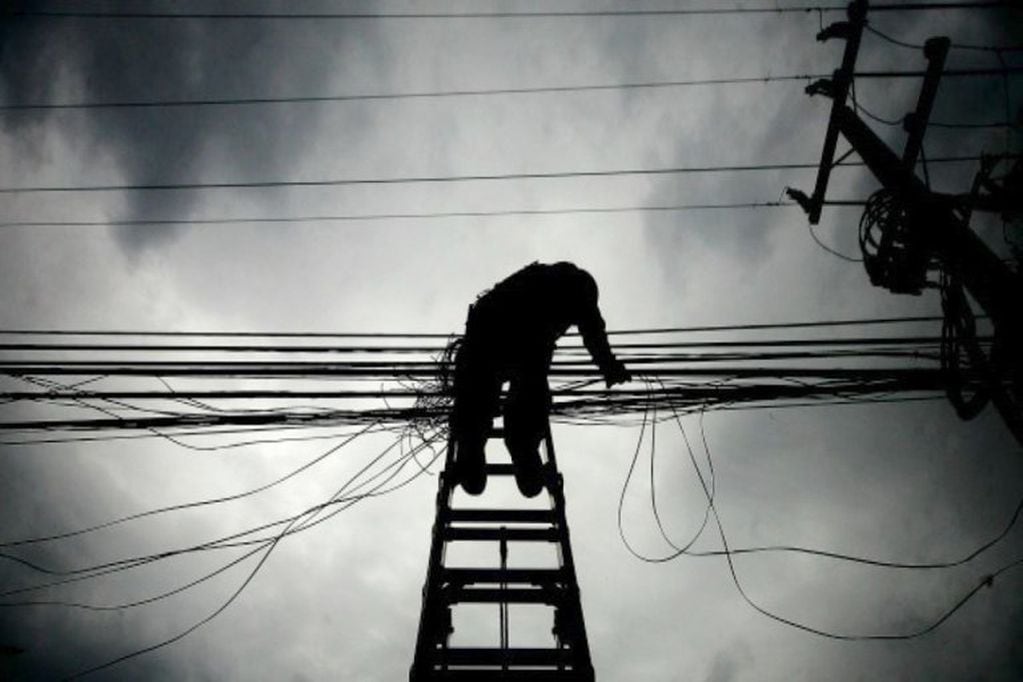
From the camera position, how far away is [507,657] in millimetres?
2857

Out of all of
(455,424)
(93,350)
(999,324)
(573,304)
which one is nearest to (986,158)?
(999,324)

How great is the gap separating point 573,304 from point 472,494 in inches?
60.0

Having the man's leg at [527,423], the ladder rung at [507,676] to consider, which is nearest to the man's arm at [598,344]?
the man's leg at [527,423]

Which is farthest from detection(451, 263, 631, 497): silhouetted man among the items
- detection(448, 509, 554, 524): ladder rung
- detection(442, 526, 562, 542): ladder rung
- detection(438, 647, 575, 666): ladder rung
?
detection(438, 647, 575, 666): ladder rung

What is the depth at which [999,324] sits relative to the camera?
4.04 m

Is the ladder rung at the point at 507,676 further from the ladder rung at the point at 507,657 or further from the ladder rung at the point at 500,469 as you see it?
the ladder rung at the point at 500,469

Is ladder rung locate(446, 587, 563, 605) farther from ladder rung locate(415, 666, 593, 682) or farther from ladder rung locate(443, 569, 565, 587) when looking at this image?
ladder rung locate(415, 666, 593, 682)

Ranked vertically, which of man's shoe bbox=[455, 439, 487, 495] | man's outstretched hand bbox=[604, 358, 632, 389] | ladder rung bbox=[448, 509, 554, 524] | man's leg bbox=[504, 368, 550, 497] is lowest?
ladder rung bbox=[448, 509, 554, 524]

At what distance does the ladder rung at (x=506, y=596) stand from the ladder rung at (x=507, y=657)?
408mm

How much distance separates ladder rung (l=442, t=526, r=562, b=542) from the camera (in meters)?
3.82

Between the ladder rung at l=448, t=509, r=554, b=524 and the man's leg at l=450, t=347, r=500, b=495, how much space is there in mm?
228

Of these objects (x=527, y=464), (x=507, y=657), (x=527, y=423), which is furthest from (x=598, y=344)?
(x=507, y=657)

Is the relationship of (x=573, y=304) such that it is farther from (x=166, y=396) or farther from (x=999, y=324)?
(x=166, y=396)

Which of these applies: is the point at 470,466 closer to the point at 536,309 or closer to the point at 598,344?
the point at 536,309
